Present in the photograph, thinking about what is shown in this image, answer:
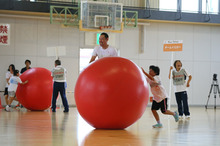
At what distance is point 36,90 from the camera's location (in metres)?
9.62

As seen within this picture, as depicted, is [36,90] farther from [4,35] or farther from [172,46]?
[172,46]

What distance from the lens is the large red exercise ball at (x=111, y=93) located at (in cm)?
536

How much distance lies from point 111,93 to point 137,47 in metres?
9.86

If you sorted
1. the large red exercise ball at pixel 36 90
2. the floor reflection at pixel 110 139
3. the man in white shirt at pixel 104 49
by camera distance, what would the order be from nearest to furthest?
the floor reflection at pixel 110 139, the man in white shirt at pixel 104 49, the large red exercise ball at pixel 36 90

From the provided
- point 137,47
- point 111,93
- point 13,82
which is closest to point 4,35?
point 13,82

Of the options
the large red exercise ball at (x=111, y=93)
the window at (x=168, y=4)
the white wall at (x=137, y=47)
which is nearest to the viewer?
the large red exercise ball at (x=111, y=93)

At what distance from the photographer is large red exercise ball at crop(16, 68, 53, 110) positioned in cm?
966

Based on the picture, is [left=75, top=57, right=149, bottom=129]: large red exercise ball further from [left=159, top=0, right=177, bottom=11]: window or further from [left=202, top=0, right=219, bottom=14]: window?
[left=202, top=0, right=219, bottom=14]: window

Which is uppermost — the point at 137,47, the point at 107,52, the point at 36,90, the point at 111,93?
the point at 137,47

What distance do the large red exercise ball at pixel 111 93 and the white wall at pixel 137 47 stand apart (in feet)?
28.0

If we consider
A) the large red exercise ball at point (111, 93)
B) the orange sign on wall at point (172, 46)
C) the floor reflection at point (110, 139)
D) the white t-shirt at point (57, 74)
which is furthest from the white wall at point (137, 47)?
the floor reflection at point (110, 139)

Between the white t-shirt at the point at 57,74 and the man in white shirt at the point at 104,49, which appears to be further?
the white t-shirt at the point at 57,74

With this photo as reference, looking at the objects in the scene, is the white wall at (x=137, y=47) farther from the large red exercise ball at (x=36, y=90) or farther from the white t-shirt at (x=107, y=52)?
the white t-shirt at (x=107, y=52)

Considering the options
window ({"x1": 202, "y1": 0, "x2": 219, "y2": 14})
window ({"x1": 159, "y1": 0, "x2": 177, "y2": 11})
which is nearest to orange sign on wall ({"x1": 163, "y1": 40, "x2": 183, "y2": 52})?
window ({"x1": 159, "y1": 0, "x2": 177, "y2": 11})
